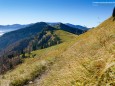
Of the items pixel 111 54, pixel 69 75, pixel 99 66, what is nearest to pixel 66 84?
pixel 69 75

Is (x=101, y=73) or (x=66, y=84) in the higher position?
(x=101, y=73)

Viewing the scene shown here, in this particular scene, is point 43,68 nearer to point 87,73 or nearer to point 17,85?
point 17,85

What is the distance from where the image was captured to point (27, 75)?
16094mm

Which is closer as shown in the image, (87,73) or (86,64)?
(87,73)

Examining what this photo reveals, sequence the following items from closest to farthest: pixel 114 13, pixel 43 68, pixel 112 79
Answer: pixel 112 79 < pixel 43 68 < pixel 114 13

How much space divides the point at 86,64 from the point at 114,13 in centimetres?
7129

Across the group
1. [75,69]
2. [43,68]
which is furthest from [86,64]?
[43,68]

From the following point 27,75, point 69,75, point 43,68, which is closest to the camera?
point 69,75

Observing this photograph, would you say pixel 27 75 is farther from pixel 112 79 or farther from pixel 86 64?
pixel 112 79

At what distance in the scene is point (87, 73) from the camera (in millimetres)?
6324

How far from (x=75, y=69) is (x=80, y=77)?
75 cm

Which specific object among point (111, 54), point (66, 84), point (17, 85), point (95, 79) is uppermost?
point (111, 54)

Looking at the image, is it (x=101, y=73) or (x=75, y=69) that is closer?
(x=101, y=73)

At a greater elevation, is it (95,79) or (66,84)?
(95,79)
